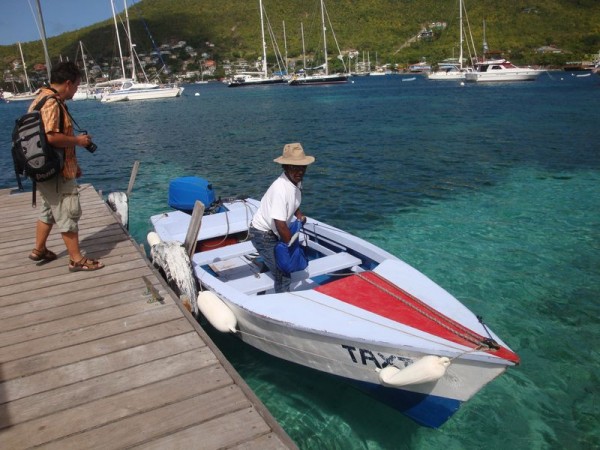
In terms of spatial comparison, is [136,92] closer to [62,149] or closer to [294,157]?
[62,149]

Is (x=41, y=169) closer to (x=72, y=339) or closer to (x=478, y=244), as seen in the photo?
(x=72, y=339)

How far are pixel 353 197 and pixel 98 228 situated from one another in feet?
24.0

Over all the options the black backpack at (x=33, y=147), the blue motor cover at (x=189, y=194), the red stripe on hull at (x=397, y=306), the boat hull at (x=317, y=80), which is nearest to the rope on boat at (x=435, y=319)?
the red stripe on hull at (x=397, y=306)

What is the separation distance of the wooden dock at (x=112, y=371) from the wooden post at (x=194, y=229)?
0.59 metres

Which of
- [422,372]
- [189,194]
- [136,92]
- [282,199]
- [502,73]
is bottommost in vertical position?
[422,372]

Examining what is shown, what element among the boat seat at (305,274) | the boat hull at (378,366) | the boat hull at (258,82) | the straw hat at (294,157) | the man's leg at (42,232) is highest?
the boat hull at (258,82)

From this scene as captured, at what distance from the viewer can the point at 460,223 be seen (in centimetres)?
1030

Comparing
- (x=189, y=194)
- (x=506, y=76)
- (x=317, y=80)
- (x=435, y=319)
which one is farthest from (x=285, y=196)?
(x=317, y=80)

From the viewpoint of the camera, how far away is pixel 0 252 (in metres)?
6.62

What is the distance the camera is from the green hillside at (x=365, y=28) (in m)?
108

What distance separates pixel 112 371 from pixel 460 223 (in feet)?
27.8

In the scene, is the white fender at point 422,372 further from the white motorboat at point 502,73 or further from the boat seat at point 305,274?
the white motorboat at point 502,73

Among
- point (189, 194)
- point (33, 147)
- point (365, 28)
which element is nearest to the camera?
point (33, 147)

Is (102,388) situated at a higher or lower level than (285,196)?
lower
